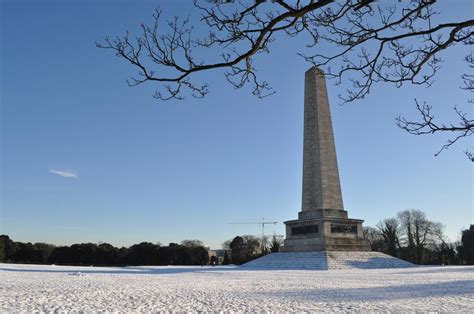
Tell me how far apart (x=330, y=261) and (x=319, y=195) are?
728 cm

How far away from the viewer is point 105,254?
57812 millimetres

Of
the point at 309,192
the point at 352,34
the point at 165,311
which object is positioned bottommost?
the point at 165,311

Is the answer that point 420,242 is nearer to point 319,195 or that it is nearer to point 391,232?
point 391,232

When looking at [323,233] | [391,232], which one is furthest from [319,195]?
[391,232]

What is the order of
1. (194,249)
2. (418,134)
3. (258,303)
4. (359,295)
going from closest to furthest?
(418,134)
(258,303)
(359,295)
(194,249)

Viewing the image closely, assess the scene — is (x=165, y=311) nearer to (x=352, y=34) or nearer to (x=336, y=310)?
(x=336, y=310)

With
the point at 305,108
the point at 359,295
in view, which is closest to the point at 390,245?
the point at 305,108

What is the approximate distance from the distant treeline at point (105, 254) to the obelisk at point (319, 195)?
2549 cm

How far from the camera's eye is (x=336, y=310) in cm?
837

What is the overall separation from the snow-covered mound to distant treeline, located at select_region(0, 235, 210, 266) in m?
26.1

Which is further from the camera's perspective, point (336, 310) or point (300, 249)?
point (300, 249)

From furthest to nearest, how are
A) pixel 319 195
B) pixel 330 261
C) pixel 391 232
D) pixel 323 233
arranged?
pixel 391 232
pixel 319 195
pixel 323 233
pixel 330 261

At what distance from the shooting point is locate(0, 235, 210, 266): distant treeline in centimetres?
5659

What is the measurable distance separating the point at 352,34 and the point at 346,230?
28.6 meters
